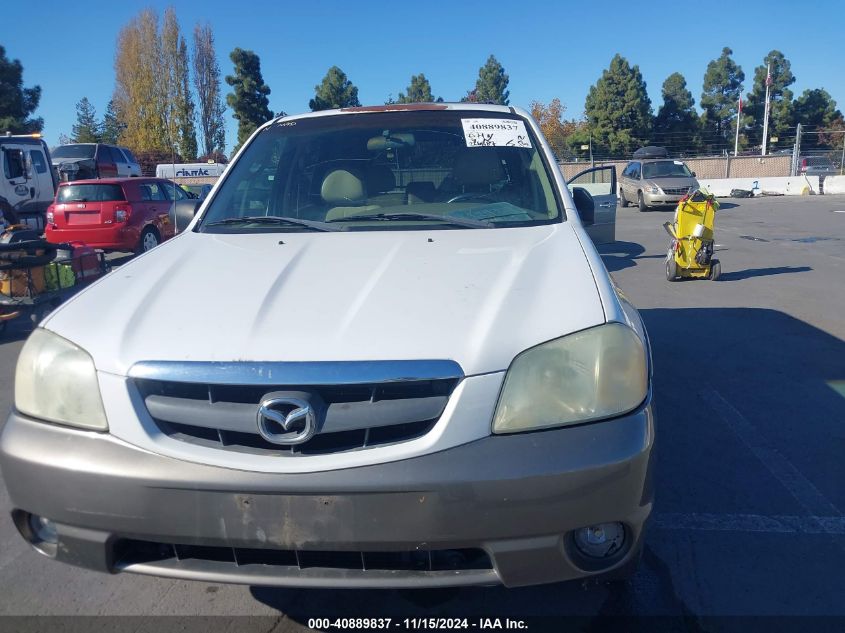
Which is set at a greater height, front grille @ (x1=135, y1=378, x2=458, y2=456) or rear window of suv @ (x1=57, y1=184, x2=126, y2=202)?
rear window of suv @ (x1=57, y1=184, x2=126, y2=202)

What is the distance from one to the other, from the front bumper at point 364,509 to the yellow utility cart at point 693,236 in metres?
7.80

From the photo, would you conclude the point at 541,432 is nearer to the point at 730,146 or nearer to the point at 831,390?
the point at 831,390

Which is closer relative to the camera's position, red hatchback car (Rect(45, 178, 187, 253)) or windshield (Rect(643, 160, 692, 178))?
red hatchback car (Rect(45, 178, 187, 253))

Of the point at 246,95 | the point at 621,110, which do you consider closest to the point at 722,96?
the point at 621,110

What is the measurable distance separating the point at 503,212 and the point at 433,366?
150cm

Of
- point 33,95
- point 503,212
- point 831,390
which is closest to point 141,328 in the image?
point 503,212

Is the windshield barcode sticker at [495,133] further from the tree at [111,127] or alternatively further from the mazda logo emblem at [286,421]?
the tree at [111,127]

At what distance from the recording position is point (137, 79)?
106 feet

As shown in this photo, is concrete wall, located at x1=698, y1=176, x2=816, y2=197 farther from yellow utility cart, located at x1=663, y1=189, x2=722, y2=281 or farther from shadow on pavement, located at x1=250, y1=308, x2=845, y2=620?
shadow on pavement, located at x1=250, y1=308, x2=845, y2=620

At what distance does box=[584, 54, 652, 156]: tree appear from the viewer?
169ft

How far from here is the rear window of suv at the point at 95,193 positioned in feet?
40.9

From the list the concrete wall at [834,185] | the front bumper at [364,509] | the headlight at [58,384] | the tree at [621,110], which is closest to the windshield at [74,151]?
the headlight at [58,384]

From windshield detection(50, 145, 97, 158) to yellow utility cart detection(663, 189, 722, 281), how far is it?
19.1 meters

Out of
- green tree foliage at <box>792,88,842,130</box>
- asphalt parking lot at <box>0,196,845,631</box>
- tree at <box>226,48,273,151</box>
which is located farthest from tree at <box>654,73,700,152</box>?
asphalt parking lot at <box>0,196,845,631</box>
